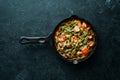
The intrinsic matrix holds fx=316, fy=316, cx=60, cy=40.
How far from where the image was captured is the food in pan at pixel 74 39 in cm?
278

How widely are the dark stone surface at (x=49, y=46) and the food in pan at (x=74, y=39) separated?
119 millimetres

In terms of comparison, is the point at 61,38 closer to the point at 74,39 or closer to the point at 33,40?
the point at 74,39

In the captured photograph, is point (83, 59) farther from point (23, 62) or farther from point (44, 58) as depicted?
point (23, 62)

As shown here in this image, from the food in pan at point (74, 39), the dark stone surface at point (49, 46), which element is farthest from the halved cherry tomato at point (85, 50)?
the dark stone surface at point (49, 46)

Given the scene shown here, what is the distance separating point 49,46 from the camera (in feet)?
9.48

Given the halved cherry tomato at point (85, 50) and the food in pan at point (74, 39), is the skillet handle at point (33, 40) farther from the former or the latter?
the halved cherry tomato at point (85, 50)

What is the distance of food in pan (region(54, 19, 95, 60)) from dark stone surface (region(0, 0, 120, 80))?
12cm

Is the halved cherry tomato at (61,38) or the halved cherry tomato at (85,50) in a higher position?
the halved cherry tomato at (61,38)

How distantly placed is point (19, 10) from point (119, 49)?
0.99 meters

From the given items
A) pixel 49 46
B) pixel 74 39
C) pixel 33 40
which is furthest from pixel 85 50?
pixel 33 40

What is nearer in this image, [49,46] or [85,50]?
[85,50]

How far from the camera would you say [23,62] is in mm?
2906

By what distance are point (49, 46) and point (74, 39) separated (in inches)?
9.8

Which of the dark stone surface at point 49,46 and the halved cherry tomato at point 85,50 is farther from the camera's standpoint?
the dark stone surface at point 49,46
